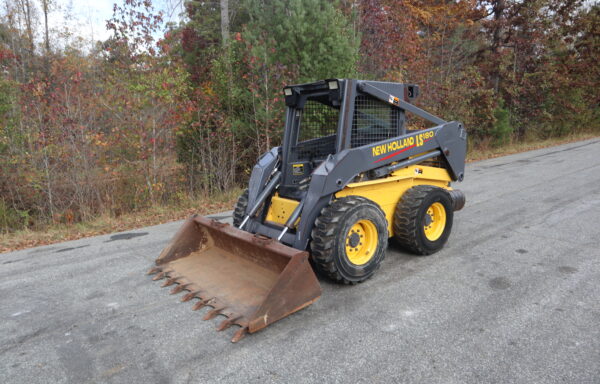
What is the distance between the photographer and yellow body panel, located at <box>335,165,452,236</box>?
169 inches

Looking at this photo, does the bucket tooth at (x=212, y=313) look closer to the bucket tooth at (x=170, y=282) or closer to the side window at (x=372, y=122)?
the bucket tooth at (x=170, y=282)

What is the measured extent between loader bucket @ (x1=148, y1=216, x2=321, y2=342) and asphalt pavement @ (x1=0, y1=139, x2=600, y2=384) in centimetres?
14

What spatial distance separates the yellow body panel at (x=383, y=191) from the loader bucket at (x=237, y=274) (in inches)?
24.5

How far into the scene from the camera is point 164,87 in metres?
7.76

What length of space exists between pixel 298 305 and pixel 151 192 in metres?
5.87

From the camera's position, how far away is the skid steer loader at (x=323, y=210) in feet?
11.6

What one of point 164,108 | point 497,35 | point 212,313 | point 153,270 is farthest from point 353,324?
point 497,35

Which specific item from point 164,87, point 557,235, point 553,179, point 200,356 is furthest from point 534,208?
point 164,87

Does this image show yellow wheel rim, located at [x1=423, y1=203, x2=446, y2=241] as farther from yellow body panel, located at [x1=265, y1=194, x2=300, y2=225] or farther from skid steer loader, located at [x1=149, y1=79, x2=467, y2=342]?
yellow body panel, located at [x1=265, y1=194, x2=300, y2=225]

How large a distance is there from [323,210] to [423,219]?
1.41m

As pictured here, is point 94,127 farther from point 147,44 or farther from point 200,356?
point 200,356

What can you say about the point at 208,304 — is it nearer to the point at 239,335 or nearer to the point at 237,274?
the point at 237,274

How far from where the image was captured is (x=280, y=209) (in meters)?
4.49

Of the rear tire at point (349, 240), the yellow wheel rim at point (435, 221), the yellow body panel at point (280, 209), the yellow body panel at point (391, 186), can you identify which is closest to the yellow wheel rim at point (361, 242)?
the rear tire at point (349, 240)
